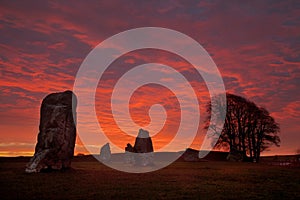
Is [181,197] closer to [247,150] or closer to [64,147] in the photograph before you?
[64,147]

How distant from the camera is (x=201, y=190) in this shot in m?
16.0

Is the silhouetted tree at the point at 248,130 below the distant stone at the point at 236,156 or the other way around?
the other way around

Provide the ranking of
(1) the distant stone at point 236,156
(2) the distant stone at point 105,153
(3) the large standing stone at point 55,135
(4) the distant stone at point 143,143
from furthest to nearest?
(1) the distant stone at point 236,156
(2) the distant stone at point 105,153
(4) the distant stone at point 143,143
(3) the large standing stone at point 55,135

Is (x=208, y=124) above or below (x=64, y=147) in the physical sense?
above

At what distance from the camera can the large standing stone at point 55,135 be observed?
24.1 metres

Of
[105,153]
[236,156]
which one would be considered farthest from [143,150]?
[236,156]

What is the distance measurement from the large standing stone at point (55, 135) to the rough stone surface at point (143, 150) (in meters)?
14.6

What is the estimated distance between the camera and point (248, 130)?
60438 mm

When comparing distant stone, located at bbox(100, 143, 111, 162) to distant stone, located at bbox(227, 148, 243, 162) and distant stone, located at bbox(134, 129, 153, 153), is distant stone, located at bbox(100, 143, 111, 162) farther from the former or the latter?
distant stone, located at bbox(227, 148, 243, 162)

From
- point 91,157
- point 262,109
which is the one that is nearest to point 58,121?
point 91,157

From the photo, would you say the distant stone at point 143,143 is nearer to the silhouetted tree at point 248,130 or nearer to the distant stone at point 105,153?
the distant stone at point 105,153

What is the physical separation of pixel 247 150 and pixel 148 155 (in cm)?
2964

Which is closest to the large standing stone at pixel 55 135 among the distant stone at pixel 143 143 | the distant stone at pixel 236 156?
the distant stone at pixel 143 143

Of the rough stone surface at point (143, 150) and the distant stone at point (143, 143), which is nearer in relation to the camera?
the rough stone surface at point (143, 150)
